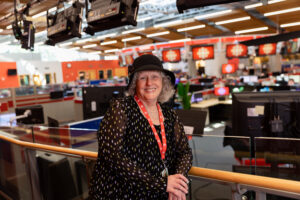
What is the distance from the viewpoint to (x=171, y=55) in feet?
40.1

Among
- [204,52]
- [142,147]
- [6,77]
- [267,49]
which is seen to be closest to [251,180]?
[142,147]

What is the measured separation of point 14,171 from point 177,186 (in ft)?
8.26

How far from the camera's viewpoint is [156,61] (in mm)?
1348

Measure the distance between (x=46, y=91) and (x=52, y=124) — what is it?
660 cm

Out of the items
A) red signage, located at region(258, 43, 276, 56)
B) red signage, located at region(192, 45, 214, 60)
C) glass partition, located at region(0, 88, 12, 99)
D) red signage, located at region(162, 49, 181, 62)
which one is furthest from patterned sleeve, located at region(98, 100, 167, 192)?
red signage, located at region(162, 49, 181, 62)

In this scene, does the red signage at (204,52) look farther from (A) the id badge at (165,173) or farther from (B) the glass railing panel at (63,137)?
(A) the id badge at (165,173)

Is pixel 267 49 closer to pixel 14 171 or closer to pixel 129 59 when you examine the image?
pixel 129 59

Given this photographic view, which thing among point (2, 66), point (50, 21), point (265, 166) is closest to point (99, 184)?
point (265, 166)

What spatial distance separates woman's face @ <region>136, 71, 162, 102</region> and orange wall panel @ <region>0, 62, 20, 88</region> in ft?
53.5

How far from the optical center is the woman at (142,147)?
1.20 meters

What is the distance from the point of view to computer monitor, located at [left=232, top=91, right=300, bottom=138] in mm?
1997

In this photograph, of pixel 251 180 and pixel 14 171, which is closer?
pixel 251 180

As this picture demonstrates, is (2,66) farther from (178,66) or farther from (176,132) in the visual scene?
(176,132)

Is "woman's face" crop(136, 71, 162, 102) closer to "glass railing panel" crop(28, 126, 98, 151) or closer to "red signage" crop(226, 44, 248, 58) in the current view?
"glass railing panel" crop(28, 126, 98, 151)
